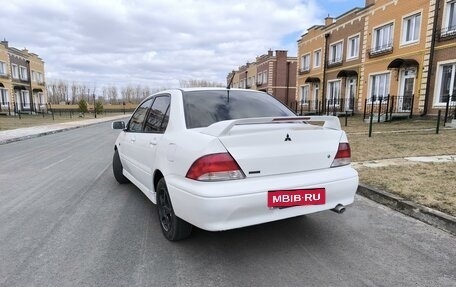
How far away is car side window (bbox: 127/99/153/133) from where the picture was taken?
4.61 meters

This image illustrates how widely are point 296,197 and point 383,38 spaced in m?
21.6

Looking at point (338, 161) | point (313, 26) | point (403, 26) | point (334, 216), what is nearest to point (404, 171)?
point (334, 216)

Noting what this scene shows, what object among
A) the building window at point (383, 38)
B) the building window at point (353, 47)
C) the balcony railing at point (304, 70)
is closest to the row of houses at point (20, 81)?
Result: the balcony railing at point (304, 70)

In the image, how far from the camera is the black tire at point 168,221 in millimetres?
3271

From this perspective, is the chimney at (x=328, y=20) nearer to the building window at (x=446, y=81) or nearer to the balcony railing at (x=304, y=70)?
the balcony railing at (x=304, y=70)

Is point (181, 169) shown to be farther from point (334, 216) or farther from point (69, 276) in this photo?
point (334, 216)

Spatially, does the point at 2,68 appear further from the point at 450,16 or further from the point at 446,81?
the point at 446,81

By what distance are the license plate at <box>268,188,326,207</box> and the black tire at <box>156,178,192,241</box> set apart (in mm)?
946

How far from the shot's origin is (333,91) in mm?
28016

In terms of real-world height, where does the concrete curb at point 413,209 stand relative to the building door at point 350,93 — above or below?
below

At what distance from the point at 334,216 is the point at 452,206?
145 cm

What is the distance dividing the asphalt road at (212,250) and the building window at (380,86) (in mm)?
18271

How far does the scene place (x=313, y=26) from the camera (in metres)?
30.5

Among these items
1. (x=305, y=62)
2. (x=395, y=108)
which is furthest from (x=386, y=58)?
(x=305, y=62)
